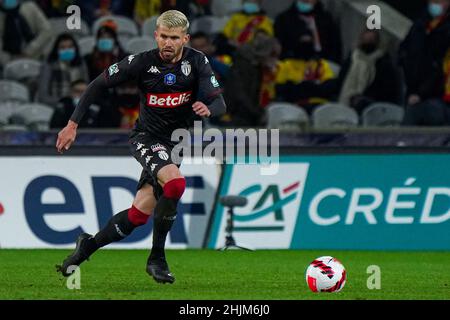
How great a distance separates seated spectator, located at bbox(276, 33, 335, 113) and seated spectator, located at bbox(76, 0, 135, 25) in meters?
2.76

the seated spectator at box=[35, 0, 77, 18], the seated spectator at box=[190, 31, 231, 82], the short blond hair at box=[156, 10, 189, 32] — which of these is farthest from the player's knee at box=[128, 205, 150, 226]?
the seated spectator at box=[35, 0, 77, 18]

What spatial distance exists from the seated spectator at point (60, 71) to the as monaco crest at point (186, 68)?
6464 mm

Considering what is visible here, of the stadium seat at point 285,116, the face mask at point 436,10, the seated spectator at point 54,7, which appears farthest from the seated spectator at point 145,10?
the face mask at point 436,10

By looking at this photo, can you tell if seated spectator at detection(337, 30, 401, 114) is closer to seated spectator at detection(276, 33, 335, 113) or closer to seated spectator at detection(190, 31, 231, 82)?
seated spectator at detection(276, 33, 335, 113)

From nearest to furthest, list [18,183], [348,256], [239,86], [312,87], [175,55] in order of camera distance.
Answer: [175,55]
[348,256]
[18,183]
[239,86]
[312,87]

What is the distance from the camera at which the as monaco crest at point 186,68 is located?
32.7ft

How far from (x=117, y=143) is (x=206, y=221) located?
4.40ft

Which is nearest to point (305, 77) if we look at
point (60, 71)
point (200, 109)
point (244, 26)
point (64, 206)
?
point (244, 26)

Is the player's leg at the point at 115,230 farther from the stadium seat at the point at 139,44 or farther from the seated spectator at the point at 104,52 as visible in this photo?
the stadium seat at the point at 139,44

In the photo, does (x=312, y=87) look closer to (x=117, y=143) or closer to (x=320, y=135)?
(x=320, y=135)

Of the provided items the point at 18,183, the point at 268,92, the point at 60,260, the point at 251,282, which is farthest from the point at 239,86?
the point at 251,282

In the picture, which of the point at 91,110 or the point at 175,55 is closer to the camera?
the point at 175,55

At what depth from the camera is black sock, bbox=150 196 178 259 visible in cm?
973

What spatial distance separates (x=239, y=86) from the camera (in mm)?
15602
